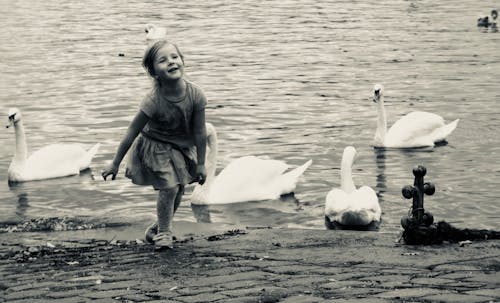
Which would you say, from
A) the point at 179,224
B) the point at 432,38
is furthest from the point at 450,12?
the point at 179,224

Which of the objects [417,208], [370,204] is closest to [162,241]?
[417,208]

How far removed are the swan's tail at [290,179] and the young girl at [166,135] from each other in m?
4.80

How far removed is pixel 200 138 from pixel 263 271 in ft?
5.46

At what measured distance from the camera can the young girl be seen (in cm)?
727

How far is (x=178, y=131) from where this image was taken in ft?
24.4

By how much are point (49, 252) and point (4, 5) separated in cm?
3337

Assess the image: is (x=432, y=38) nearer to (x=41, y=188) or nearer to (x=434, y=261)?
(x=41, y=188)

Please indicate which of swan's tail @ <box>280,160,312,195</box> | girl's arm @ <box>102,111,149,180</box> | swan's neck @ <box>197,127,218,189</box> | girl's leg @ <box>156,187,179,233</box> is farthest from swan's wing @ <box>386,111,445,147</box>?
girl's arm @ <box>102,111,149,180</box>

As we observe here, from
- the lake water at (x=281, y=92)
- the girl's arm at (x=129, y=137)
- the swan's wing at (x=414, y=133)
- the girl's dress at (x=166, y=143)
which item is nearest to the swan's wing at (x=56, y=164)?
the lake water at (x=281, y=92)

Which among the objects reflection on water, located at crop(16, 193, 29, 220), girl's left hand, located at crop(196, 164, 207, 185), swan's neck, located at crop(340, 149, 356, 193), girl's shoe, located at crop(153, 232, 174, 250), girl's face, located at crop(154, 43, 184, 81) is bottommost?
reflection on water, located at crop(16, 193, 29, 220)

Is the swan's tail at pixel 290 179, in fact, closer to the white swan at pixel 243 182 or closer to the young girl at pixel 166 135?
the white swan at pixel 243 182

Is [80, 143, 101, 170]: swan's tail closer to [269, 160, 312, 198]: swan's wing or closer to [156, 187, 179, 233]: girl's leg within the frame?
[269, 160, 312, 198]: swan's wing

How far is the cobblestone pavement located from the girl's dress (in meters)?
0.54

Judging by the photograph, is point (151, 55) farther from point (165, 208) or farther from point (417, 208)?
point (417, 208)
